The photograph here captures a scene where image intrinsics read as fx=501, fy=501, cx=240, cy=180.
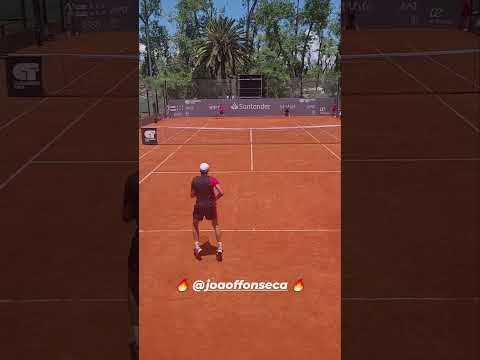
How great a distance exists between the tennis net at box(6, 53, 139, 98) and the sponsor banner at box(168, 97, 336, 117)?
1.20 feet

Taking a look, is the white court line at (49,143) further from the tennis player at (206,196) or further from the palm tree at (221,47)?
the palm tree at (221,47)

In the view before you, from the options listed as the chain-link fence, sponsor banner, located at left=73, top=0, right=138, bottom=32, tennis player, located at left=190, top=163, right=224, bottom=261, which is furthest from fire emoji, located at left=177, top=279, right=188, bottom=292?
sponsor banner, located at left=73, top=0, right=138, bottom=32

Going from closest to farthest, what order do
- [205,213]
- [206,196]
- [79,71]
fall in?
[206,196] < [205,213] < [79,71]

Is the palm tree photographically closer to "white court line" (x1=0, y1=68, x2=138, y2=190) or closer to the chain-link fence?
the chain-link fence

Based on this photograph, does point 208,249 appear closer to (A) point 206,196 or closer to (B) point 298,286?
(A) point 206,196

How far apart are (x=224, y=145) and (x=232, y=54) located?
2339 millimetres

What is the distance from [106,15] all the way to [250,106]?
0.93 m

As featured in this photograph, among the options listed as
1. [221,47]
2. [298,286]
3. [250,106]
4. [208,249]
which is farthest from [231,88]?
[208,249]

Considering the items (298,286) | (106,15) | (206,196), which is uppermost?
(106,15)
